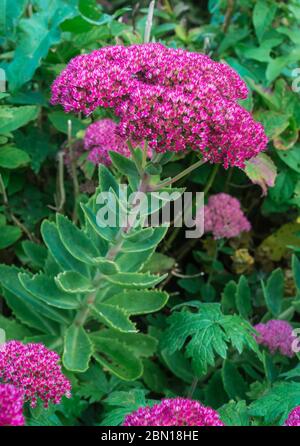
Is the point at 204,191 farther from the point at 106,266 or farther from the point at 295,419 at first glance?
the point at 295,419

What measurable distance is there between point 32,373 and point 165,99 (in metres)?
0.66

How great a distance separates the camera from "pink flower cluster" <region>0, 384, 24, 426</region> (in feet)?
4.26

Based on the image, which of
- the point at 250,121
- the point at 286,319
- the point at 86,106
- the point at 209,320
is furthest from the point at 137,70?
the point at 286,319

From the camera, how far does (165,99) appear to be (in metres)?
1.73

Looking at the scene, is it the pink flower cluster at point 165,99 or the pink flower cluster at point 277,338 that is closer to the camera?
the pink flower cluster at point 165,99

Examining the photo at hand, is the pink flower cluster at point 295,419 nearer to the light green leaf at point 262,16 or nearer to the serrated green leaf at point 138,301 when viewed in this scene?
the serrated green leaf at point 138,301

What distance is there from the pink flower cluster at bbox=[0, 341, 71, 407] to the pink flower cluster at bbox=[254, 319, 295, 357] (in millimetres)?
796

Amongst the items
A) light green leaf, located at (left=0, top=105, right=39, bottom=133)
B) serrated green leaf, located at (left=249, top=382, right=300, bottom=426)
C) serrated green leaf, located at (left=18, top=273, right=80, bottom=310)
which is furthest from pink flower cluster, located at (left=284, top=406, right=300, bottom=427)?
light green leaf, located at (left=0, top=105, right=39, bottom=133)

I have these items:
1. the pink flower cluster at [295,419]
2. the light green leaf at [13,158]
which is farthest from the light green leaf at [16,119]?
the pink flower cluster at [295,419]

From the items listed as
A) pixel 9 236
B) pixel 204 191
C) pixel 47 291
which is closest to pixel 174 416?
pixel 47 291

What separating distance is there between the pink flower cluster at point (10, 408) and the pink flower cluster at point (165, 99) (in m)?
0.64

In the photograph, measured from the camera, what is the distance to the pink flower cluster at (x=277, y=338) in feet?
7.39

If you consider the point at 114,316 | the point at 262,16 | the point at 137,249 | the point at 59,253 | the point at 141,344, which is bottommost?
the point at 141,344
